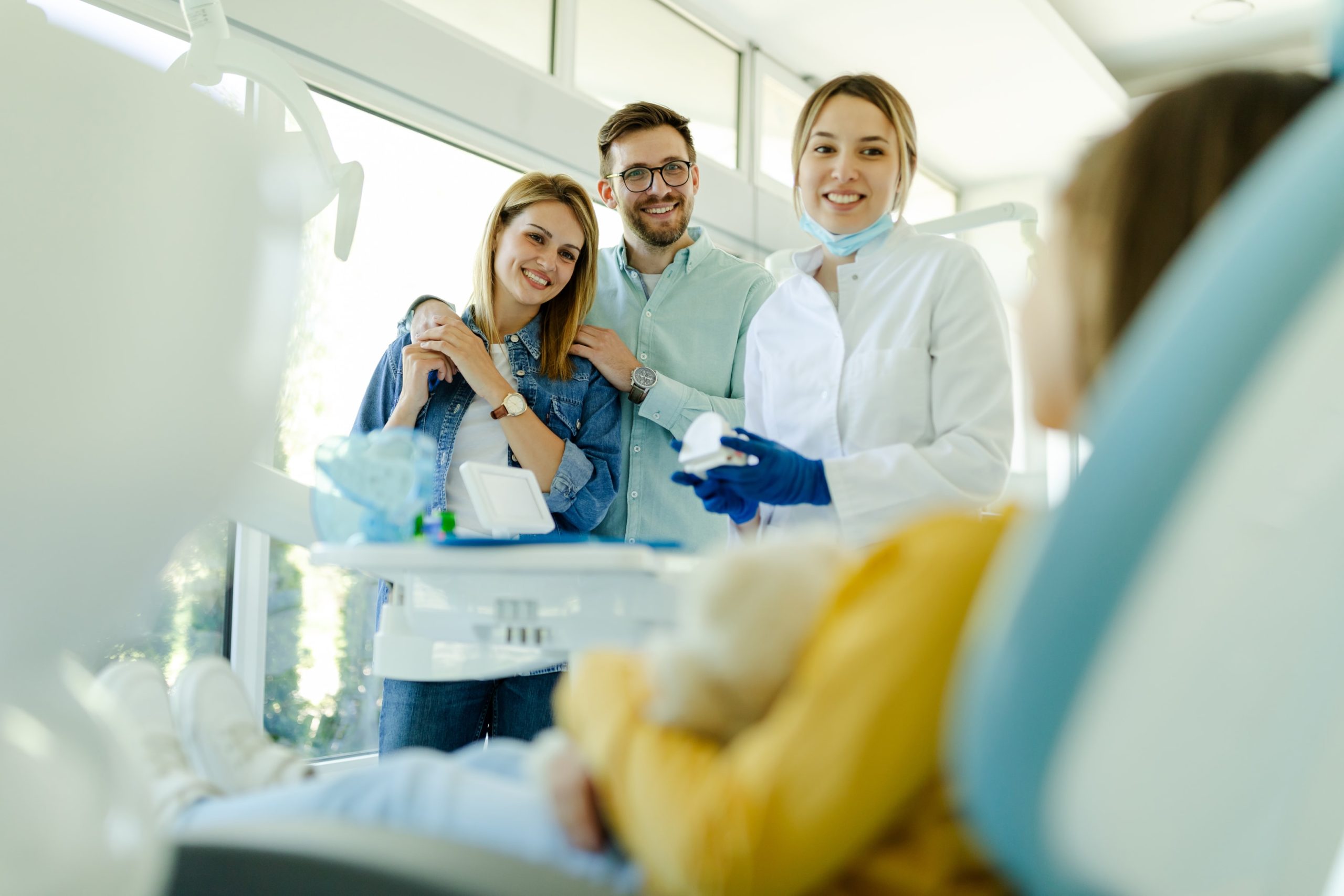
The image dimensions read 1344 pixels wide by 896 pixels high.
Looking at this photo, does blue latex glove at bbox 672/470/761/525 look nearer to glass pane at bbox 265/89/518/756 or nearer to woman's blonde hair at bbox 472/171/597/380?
woman's blonde hair at bbox 472/171/597/380

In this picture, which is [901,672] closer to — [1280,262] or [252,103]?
[1280,262]

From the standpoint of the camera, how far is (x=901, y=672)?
0.51 m

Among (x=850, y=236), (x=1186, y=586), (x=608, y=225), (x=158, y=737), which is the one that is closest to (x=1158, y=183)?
(x=1186, y=586)

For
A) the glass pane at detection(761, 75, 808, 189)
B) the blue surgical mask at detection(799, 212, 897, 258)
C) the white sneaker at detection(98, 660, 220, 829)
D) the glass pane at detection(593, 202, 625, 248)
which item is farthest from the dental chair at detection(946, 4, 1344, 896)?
the glass pane at detection(761, 75, 808, 189)

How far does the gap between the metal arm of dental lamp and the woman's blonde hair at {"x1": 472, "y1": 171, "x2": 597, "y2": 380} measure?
2.20 feet

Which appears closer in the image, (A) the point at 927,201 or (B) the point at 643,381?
(B) the point at 643,381

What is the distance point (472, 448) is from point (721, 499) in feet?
1.75

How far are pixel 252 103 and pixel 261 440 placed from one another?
2.09ft

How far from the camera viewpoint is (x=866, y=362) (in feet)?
5.31

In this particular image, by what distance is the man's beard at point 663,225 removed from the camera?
84.7 inches

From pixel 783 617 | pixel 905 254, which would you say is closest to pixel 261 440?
pixel 783 617

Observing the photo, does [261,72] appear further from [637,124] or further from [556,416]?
[637,124]


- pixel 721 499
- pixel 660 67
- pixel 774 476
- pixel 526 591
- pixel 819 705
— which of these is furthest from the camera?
pixel 660 67

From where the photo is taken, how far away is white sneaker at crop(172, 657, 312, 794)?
98 centimetres
